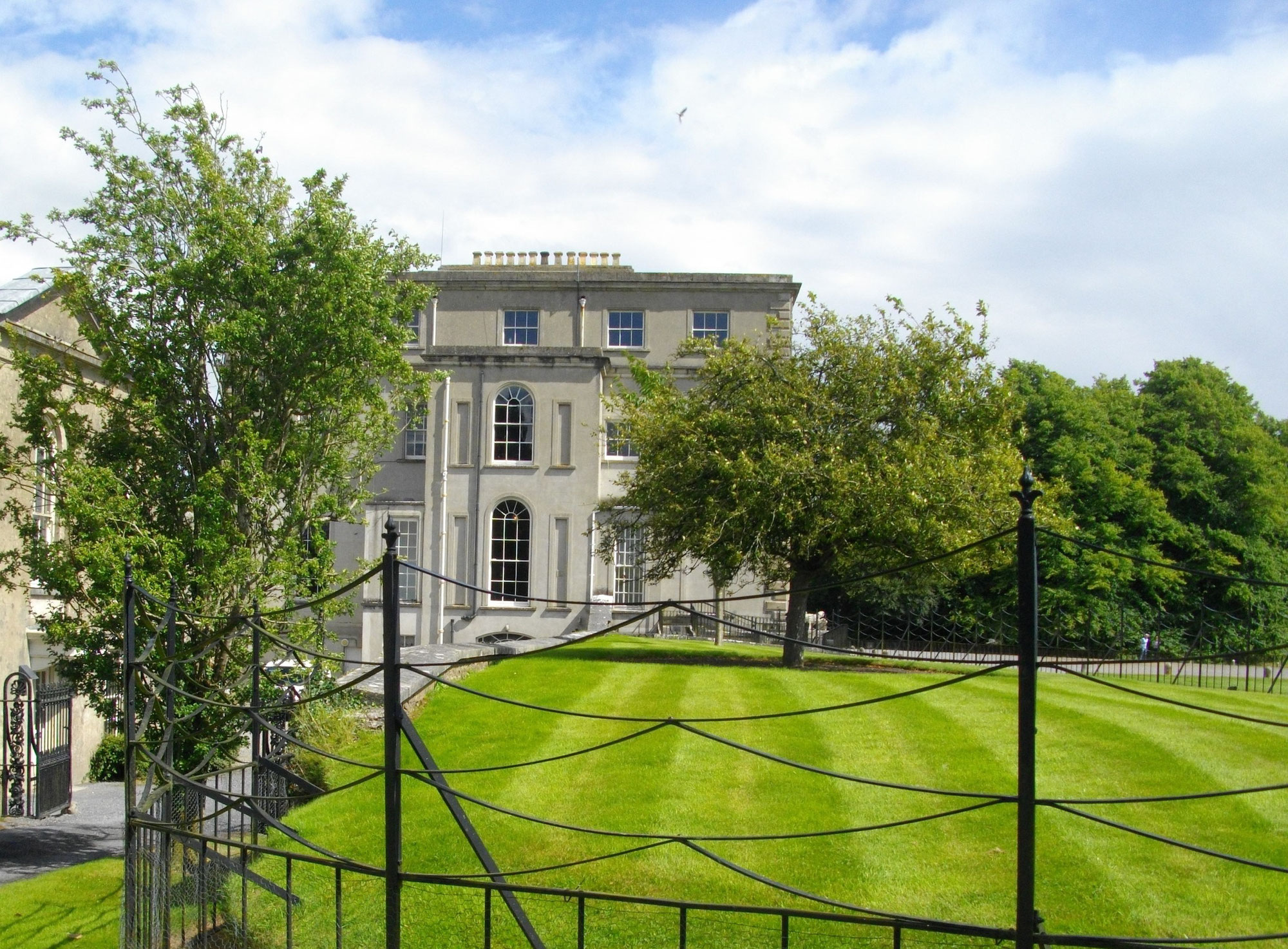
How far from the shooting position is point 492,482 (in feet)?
105

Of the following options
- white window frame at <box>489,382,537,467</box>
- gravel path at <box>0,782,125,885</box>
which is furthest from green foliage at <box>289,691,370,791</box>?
white window frame at <box>489,382,537,467</box>

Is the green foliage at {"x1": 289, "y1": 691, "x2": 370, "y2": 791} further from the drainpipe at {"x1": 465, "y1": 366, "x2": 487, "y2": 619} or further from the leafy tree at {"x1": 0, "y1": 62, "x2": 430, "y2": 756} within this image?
the drainpipe at {"x1": 465, "y1": 366, "x2": 487, "y2": 619}

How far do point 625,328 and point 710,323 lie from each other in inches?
112

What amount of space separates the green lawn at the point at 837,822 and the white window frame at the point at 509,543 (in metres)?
19.1

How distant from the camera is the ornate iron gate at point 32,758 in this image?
1480cm

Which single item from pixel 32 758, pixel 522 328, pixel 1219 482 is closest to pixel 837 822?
pixel 32 758

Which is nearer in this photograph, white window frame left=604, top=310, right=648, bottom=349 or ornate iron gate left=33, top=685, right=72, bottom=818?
ornate iron gate left=33, top=685, right=72, bottom=818

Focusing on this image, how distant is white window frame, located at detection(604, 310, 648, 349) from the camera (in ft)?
117

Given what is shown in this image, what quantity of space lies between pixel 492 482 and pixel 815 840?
25.5m

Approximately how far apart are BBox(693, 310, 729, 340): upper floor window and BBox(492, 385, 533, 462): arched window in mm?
6339

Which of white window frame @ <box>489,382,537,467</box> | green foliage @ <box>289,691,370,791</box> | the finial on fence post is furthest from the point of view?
white window frame @ <box>489,382,537,467</box>

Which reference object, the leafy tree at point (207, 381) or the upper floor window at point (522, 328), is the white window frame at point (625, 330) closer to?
the upper floor window at point (522, 328)

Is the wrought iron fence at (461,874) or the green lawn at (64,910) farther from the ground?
the wrought iron fence at (461,874)

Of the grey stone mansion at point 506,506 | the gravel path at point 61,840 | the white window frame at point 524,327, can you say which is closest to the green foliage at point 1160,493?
the grey stone mansion at point 506,506
